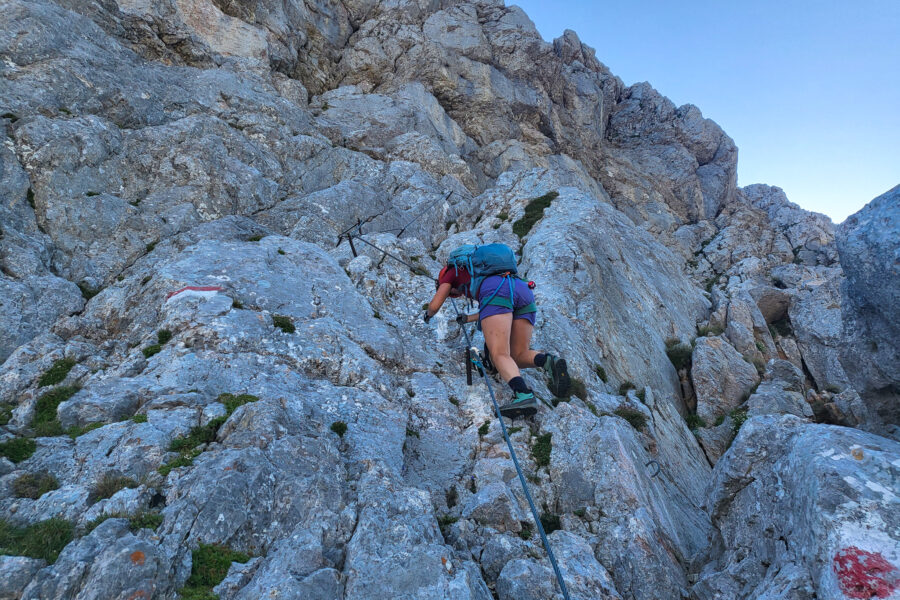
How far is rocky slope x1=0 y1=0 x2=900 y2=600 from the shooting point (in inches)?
188

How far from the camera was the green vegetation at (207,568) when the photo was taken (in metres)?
4.39

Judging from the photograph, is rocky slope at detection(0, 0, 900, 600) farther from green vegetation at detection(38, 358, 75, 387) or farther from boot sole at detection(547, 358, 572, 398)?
boot sole at detection(547, 358, 572, 398)

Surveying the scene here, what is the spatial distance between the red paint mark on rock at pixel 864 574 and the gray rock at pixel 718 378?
13.5 m

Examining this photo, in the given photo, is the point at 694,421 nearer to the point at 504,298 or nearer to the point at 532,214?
the point at 532,214

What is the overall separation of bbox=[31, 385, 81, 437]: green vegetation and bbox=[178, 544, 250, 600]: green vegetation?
3943 mm

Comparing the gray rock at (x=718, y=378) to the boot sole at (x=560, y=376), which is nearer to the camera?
the boot sole at (x=560, y=376)

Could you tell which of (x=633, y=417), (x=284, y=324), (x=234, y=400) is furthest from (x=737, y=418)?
(x=234, y=400)

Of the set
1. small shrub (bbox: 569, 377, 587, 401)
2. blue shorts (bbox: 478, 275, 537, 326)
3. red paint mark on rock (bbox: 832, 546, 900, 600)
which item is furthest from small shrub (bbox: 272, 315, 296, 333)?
red paint mark on rock (bbox: 832, 546, 900, 600)

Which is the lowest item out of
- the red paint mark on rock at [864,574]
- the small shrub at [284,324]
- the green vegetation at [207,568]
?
the green vegetation at [207,568]

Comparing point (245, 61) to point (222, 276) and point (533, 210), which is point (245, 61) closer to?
point (533, 210)

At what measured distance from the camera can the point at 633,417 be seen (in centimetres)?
1076

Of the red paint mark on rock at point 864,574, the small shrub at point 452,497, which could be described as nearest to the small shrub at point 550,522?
the small shrub at point 452,497

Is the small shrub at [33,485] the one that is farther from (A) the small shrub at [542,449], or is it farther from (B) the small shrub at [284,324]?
(A) the small shrub at [542,449]

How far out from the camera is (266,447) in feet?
20.7
